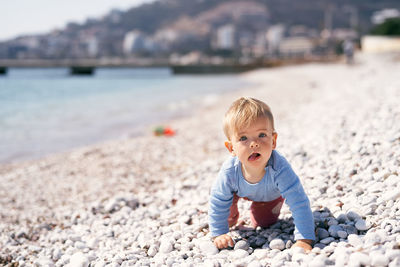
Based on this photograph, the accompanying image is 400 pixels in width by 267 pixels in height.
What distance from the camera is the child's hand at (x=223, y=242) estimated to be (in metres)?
2.76

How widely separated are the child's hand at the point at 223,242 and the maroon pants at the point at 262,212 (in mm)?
288

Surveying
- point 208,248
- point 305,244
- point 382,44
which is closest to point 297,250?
point 305,244

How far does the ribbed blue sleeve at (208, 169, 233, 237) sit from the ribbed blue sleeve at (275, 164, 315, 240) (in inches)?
15.2

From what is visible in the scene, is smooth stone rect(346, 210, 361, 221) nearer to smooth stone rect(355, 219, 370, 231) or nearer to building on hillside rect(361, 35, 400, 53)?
smooth stone rect(355, 219, 370, 231)

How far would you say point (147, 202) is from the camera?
14.1 feet

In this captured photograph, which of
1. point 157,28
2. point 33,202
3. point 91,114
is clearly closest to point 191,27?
point 157,28

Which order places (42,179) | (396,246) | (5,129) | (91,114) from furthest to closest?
(91,114) → (5,129) → (42,179) → (396,246)

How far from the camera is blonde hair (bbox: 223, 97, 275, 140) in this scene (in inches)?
98.2

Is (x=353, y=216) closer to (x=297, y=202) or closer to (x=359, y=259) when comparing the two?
(x=297, y=202)

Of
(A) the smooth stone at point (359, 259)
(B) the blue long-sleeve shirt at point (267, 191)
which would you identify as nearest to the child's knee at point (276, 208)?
(B) the blue long-sleeve shirt at point (267, 191)

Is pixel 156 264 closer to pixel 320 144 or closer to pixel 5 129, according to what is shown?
pixel 320 144

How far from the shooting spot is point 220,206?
2.83 metres

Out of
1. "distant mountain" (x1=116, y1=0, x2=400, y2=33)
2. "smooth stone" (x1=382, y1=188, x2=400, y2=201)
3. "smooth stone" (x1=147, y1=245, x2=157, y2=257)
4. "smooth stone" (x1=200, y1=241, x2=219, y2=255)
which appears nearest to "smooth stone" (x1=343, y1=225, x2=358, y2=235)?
"smooth stone" (x1=382, y1=188, x2=400, y2=201)

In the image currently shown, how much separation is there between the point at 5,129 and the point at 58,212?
903 cm
